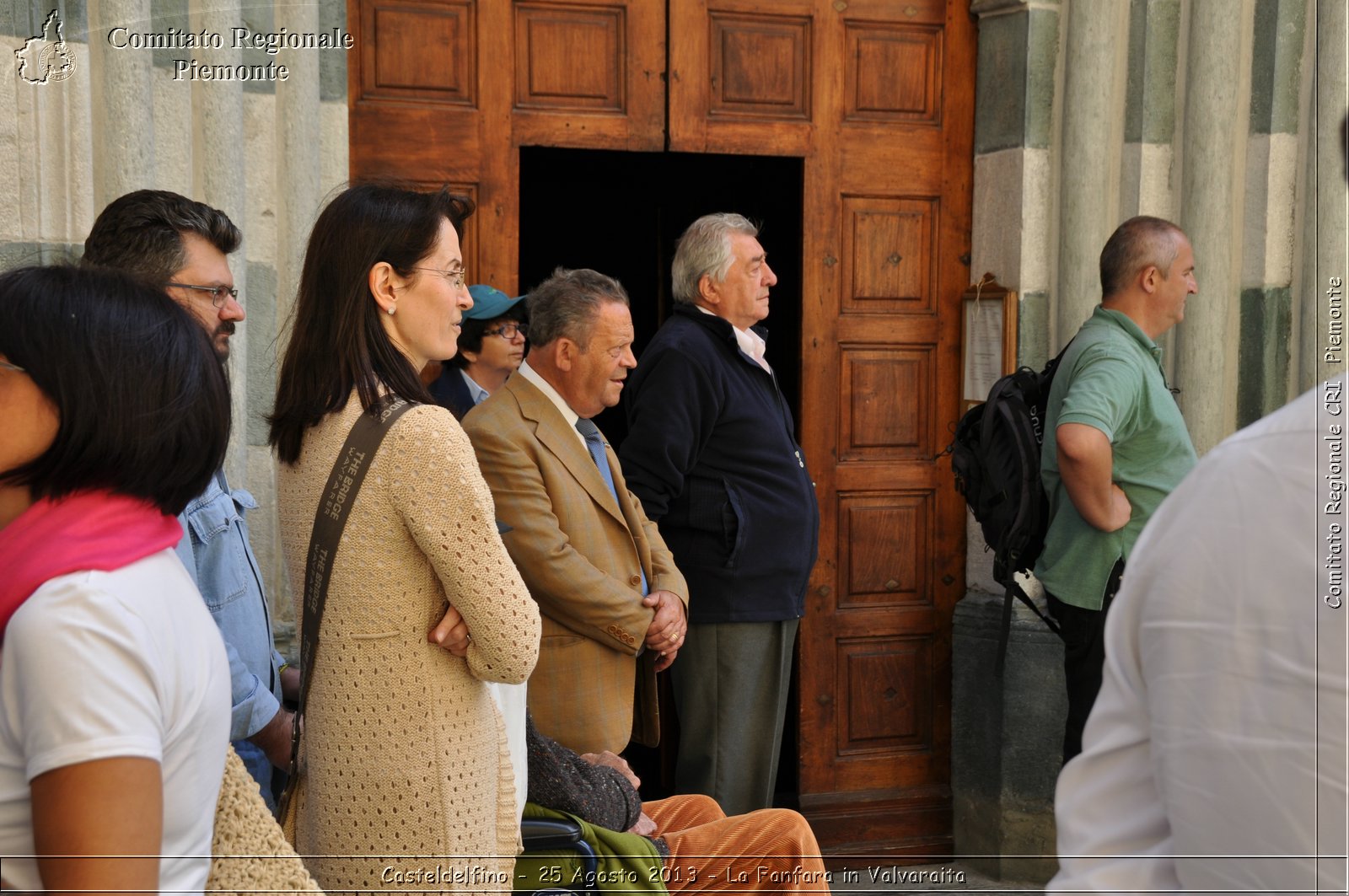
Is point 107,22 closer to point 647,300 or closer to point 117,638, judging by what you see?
point 117,638

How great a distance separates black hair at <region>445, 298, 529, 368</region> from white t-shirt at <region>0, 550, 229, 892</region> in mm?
2884

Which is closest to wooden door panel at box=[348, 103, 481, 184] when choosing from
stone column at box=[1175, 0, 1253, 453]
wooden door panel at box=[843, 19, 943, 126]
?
wooden door panel at box=[843, 19, 943, 126]

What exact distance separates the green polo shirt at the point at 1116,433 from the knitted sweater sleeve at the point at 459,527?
222 centimetres

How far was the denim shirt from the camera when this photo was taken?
2275 mm

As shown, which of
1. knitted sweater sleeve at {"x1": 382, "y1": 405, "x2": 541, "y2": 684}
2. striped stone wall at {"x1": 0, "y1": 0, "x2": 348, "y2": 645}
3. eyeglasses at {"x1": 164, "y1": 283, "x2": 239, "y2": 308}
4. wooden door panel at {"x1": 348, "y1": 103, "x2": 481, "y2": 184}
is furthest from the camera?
wooden door panel at {"x1": 348, "y1": 103, "x2": 481, "y2": 184}

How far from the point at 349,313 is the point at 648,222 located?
492cm

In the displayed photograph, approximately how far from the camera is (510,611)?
2.06 m

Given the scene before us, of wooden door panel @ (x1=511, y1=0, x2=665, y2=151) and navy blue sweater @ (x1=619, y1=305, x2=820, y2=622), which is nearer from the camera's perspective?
navy blue sweater @ (x1=619, y1=305, x2=820, y2=622)

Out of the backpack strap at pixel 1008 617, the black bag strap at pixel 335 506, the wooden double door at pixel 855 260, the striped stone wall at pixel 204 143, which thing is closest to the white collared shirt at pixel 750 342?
the wooden double door at pixel 855 260

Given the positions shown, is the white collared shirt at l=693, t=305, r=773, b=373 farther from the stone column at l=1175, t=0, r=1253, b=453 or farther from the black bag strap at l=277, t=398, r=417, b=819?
the black bag strap at l=277, t=398, r=417, b=819

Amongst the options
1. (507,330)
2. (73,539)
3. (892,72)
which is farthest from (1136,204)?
(73,539)

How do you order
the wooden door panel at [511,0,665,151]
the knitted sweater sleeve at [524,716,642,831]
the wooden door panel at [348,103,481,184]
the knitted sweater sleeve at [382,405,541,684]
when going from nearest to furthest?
the knitted sweater sleeve at [382,405,541,684], the knitted sweater sleeve at [524,716,642,831], the wooden door panel at [348,103,481,184], the wooden door panel at [511,0,665,151]

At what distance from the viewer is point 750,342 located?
13.8 ft

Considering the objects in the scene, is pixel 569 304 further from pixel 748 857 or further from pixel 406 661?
pixel 406 661
